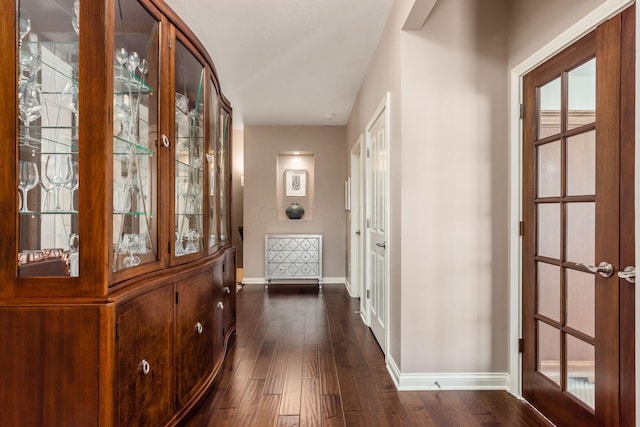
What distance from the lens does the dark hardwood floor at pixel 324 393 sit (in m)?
2.08

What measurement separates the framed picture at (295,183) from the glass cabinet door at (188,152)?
4.16 meters

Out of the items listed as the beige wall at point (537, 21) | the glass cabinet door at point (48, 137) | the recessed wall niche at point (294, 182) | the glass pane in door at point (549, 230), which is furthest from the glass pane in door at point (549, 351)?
the recessed wall niche at point (294, 182)

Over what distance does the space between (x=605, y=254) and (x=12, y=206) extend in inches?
93.7

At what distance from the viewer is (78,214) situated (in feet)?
4.42

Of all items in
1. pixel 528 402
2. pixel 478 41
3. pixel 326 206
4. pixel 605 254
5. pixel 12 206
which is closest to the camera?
pixel 12 206

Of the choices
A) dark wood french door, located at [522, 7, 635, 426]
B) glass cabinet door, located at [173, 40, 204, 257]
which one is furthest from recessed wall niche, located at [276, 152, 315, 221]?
dark wood french door, located at [522, 7, 635, 426]

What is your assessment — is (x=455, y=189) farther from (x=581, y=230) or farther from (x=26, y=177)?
(x=26, y=177)

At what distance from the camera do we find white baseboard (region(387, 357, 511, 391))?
8.00 feet

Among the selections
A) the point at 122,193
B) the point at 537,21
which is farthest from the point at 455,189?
the point at 122,193

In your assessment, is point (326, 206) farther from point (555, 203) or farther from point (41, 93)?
point (41, 93)

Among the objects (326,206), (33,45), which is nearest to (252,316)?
(326,206)

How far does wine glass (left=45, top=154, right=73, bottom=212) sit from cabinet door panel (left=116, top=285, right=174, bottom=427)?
489 millimetres

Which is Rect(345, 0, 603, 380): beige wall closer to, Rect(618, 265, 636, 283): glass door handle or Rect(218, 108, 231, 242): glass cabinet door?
Rect(618, 265, 636, 283): glass door handle

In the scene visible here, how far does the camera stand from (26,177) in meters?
1.34
